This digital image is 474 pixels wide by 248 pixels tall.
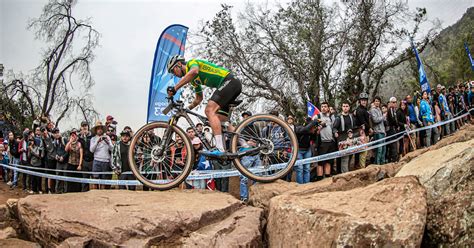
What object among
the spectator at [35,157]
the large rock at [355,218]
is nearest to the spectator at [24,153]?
the spectator at [35,157]

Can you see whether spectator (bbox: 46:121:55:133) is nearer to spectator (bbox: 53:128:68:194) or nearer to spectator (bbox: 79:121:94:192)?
spectator (bbox: 53:128:68:194)

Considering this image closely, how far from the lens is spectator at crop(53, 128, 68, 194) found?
10352 mm

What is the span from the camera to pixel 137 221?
4.77 meters

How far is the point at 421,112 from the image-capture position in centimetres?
1219

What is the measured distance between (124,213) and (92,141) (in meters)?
5.15

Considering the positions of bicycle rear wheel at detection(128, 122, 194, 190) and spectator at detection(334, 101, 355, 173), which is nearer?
bicycle rear wheel at detection(128, 122, 194, 190)

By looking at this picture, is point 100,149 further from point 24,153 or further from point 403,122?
point 403,122

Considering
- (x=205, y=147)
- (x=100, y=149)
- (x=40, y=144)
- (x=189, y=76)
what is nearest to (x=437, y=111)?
(x=205, y=147)

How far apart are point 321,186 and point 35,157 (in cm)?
920

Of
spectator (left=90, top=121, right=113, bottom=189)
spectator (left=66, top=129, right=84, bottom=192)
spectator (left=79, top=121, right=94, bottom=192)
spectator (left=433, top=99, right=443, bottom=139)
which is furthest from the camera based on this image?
spectator (left=433, top=99, right=443, bottom=139)

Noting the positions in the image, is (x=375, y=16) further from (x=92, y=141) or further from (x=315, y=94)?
(x=92, y=141)

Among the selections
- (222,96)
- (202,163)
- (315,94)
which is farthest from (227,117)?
(315,94)

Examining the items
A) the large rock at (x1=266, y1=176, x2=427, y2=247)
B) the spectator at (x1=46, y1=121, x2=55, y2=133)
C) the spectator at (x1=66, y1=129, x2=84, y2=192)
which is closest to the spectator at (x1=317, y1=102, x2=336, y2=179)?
the large rock at (x1=266, y1=176, x2=427, y2=247)

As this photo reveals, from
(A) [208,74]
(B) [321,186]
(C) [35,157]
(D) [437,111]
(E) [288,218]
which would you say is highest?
(D) [437,111]
